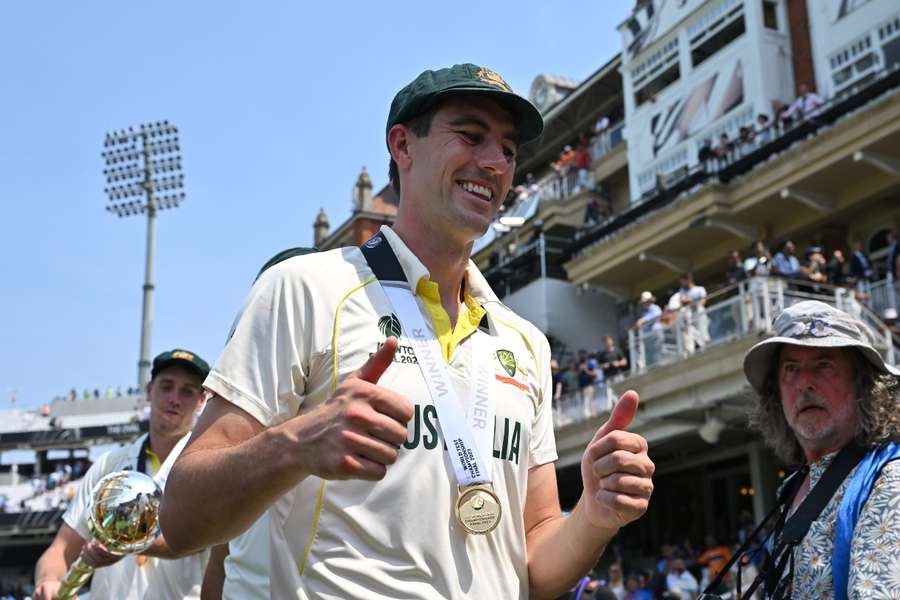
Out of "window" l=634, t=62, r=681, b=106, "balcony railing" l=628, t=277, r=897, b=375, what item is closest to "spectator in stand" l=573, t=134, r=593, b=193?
"window" l=634, t=62, r=681, b=106

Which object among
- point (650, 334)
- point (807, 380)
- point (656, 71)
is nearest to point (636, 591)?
point (650, 334)

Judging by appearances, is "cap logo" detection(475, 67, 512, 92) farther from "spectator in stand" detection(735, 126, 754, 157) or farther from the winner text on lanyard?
"spectator in stand" detection(735, 126, 754, 157)

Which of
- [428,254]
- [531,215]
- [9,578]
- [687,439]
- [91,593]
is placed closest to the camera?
[428,254]

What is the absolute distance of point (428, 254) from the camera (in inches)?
120

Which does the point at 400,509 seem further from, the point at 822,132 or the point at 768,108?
the point at 768,108

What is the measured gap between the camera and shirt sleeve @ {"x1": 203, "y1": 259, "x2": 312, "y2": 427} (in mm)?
2539

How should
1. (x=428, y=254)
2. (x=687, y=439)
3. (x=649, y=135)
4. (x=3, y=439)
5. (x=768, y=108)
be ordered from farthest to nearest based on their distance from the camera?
(x=3, y=439), (x=649, y=135), (x=768, y=108), (x=687, y=439), (x=428, y=254)

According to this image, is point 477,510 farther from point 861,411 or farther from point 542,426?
point 861,411

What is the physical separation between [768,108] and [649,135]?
5.10m

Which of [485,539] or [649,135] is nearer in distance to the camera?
[485,539]

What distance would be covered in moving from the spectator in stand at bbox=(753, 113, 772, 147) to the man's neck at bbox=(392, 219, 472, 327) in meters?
22.2

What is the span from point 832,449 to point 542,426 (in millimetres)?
1523

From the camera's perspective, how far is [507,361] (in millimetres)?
2996

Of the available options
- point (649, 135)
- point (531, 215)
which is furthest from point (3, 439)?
point (649, 135)
